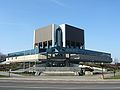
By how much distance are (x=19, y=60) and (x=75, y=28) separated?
3166 centimetres

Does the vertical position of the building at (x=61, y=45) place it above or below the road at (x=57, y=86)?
above

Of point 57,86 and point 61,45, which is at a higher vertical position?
point 61,45

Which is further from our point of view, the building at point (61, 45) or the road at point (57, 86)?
the building at point (61, 45)

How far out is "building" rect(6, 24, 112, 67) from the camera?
106881 millimetres

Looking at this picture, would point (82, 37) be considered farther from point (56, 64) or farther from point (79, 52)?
point (56, 64)

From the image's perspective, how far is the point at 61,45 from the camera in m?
125

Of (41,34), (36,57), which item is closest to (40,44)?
(41,34)

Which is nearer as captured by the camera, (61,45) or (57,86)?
(57,86)

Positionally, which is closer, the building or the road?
the road

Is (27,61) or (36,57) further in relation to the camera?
(27,61)

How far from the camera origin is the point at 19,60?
5005 inches

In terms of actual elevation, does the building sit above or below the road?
above

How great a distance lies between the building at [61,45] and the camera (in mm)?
106881

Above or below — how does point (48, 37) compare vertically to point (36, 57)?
above
